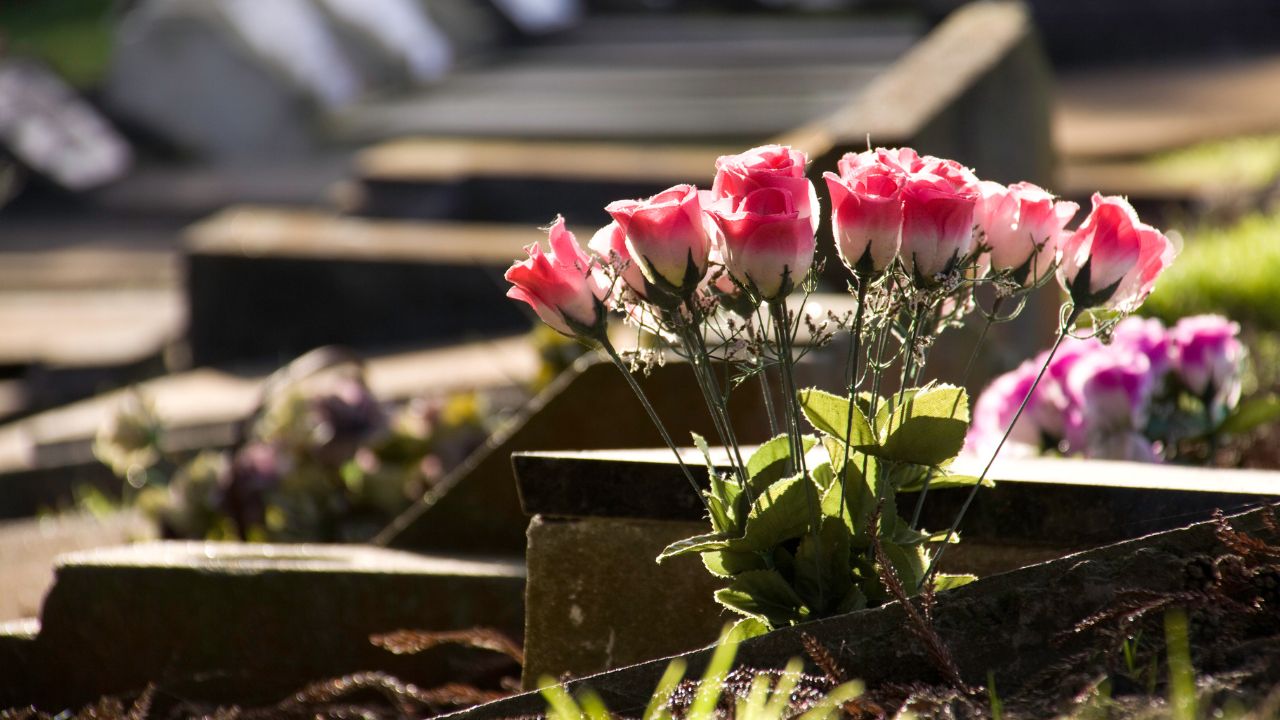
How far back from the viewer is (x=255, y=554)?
8.84 feet

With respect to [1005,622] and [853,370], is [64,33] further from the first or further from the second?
[1005,622]

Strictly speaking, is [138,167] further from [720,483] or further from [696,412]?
[720,483]

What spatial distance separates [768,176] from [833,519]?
390 millimetres

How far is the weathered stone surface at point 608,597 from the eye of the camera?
2061 millimetres

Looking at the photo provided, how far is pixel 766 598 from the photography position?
5.27 ft

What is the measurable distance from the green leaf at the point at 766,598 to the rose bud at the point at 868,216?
1.16 feet

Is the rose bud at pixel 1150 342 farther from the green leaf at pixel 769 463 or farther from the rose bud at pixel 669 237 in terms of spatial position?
the rose bud at pixel 669 237

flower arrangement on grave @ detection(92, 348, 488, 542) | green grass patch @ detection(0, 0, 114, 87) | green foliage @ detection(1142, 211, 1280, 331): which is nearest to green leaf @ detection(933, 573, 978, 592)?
flower arrangement on grave @ detection(92, 348, 488, 542)

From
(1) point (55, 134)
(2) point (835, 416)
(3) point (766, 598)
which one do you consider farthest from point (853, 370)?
(1) point (55, 134)

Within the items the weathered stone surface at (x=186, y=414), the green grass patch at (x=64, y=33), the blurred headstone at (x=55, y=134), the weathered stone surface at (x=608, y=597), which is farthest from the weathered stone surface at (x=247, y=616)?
the green grass patch at (x=64, y=33)

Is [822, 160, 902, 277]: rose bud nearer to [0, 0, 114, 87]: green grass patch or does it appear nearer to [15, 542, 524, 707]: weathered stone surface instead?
[15, 542, 524, 707]: weathered stone surface

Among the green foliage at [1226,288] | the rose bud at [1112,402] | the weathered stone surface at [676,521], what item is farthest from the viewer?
the green foliage at [1226,288]

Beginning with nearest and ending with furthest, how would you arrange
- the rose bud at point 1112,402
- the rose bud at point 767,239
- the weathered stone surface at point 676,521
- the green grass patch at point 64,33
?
the rose bud at point 767,239 < the weathered stone surface at point 676,521 < the rose bud at point 1112,402 < the green grass patch at point 64,33

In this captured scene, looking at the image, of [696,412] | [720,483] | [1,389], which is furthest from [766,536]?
[1,389]
